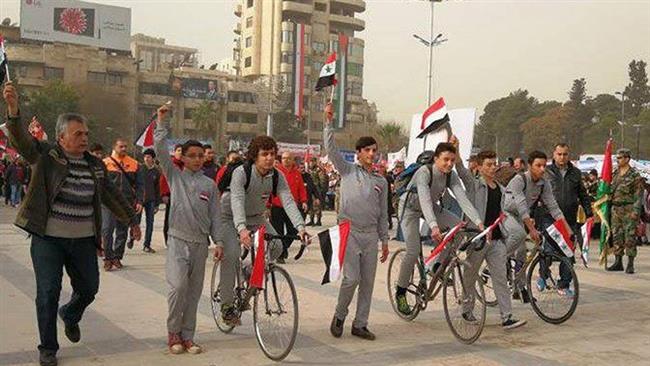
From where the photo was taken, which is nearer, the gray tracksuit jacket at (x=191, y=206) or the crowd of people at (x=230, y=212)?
the crowd of people at (x=230, y=212)

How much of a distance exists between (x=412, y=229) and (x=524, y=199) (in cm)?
132

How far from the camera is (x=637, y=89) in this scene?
10619 cm

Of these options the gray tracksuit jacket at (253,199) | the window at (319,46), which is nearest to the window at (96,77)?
the window at (319,46)

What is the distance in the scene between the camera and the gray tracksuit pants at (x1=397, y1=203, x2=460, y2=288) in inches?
282

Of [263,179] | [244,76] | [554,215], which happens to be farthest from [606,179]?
[244,76]

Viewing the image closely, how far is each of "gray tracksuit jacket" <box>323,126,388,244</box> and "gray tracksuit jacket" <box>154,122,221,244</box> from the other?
1131mm

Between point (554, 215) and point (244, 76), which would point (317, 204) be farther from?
point (244, 76)

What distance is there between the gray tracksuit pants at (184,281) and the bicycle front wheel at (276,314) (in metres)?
0.50

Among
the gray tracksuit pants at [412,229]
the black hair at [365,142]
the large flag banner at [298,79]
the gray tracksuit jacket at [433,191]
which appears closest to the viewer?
the black hair at [365,142]

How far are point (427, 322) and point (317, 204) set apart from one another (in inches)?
490

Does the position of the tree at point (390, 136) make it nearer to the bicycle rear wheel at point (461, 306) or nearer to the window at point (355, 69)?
the window at point (355, 69)

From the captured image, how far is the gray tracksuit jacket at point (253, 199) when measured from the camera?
20.1 ft

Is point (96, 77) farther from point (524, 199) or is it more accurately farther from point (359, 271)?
point (359, 271)

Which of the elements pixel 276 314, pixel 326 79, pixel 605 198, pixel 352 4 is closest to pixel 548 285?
pixel 326 79
